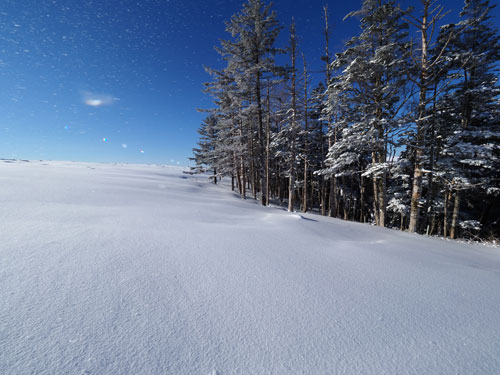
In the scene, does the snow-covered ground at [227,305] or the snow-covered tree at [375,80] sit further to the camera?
the snow-covered tree at [375,80]

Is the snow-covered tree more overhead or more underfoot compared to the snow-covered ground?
more overhead

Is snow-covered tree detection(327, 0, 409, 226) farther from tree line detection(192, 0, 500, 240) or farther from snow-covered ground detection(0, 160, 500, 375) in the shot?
snow-covered ground detection(0, 160, 500, 375)

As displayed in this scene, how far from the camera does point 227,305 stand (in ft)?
5.99

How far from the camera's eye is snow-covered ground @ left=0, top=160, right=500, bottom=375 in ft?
4.21

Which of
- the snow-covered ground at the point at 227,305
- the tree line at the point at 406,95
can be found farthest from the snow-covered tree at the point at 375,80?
the snow-covered ground at the point at 227,305

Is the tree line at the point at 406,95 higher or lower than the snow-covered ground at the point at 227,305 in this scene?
higher

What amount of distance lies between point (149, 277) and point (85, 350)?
917 mm

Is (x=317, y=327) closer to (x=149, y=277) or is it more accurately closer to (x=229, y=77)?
(x=149, y=277)

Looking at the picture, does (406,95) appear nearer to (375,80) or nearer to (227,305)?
(375,80)

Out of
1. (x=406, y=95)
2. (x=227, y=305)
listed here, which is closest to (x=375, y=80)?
(x=406, y=95)

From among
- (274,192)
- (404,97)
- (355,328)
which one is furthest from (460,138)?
(274,192)

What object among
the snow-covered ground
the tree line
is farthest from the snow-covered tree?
the snow-covered ground

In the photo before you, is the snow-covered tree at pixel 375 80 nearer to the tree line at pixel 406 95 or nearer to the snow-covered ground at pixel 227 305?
the tree line at pixel 406 95

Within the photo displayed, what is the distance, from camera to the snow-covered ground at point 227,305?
1.28 meters
